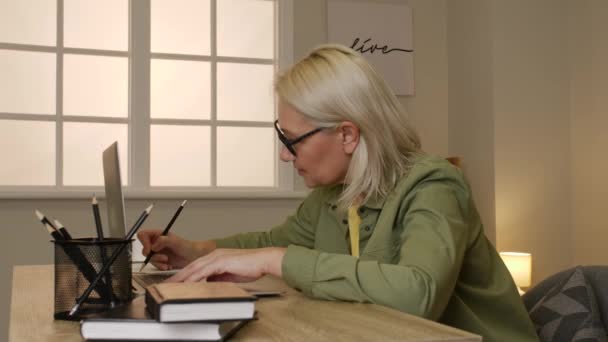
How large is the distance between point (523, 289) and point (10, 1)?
313 cm

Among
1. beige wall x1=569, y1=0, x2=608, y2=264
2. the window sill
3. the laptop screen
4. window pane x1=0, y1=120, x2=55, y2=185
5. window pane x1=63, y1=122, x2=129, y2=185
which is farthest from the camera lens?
beige wall x1=569, y1=0, x2=608, y2=264

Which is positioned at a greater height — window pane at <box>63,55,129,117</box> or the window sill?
window pane at <box>63,55,129,117</box>

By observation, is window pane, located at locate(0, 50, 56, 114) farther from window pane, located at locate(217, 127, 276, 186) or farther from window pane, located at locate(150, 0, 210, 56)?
window pane, located at locate(217, 127, 276, 186)

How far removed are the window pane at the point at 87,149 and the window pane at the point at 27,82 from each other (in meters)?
0.17

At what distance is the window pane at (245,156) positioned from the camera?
410 centimetres

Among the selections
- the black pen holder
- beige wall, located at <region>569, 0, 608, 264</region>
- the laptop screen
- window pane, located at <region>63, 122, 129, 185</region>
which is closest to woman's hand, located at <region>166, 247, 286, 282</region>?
the black pen holder

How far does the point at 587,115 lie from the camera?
4.21 meters

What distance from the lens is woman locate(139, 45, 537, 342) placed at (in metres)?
1.27

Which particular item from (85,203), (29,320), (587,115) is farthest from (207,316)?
(587,115)

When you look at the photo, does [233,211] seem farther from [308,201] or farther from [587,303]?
[587,303]

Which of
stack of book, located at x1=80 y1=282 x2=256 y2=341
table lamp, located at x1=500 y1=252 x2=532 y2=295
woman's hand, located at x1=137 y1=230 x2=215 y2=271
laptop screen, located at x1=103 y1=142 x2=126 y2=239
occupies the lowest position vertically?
table lamp, located at x1=500 y1=252 x2=532 y2=295

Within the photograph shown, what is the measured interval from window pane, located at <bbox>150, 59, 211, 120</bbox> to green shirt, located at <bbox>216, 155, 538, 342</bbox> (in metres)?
2.36

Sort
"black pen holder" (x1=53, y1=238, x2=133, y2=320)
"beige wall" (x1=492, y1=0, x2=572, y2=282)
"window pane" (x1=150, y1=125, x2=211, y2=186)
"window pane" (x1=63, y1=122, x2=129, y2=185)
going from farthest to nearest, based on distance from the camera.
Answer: "beige wall" (x1=492, y1=0, x2=572, y2=282)
"window pane" (x1=150, y1=125, x2=211, y2=186)
"window pane" (x1=63, y1=122, x2=129, y2=185)
"black pen holder" (x1=53, y1=238, x2=133, y2=320)

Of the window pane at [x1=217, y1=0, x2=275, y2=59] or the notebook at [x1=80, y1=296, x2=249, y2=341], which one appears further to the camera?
the window pane at [x1=217, y1=0, x2=275, y2=59]
